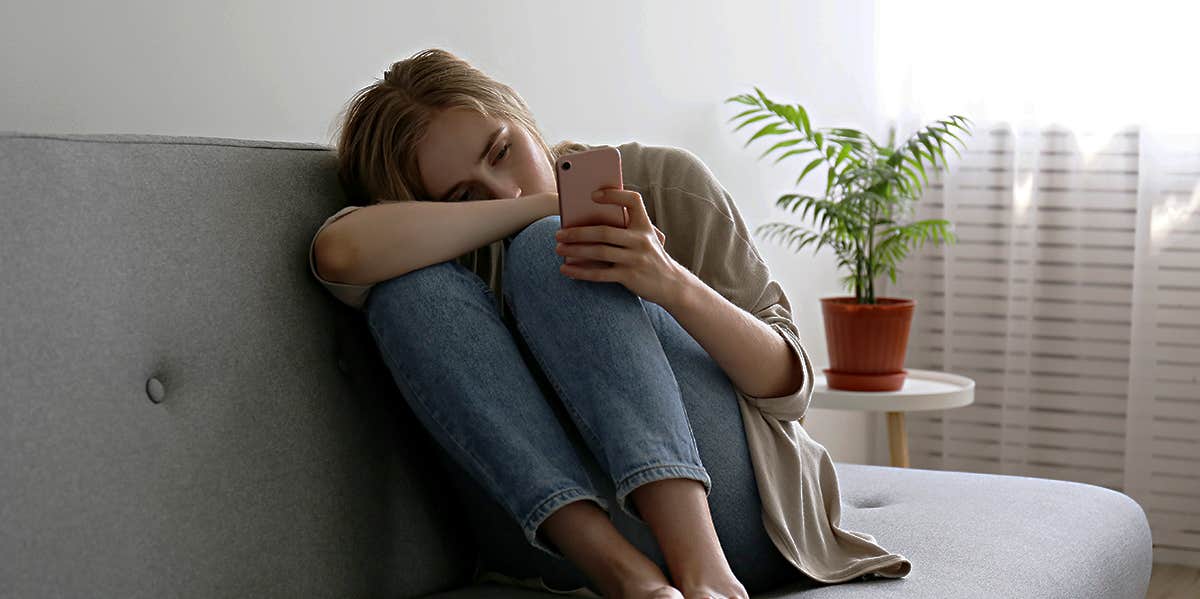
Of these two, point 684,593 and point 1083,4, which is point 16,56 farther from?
point 1083,4

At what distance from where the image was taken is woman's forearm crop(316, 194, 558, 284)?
1.23 meters

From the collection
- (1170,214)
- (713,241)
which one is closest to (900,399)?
(1170,214)

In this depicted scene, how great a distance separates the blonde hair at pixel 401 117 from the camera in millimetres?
1364

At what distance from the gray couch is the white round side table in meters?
0.97

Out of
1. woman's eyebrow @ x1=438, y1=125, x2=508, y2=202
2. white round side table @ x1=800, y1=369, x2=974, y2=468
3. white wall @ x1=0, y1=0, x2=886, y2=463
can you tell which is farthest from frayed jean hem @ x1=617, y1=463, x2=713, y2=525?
white round side table @ x1=800, y1=369, x2=974, y2=468

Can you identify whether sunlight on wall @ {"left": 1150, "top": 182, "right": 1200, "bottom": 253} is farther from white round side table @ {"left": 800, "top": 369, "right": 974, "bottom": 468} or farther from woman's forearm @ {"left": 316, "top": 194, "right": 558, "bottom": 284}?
woman's forearm @ {"left": 316, "top": 194, "right": 558, "bottom": 284}

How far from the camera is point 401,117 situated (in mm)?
1374

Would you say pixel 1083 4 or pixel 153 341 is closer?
pixel 153 341

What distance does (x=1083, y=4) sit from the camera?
3041 millimetres

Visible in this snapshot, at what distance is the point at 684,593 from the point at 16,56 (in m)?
0.82

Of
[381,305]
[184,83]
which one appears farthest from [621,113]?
[381,305]

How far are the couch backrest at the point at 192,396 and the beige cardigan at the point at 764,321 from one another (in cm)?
9

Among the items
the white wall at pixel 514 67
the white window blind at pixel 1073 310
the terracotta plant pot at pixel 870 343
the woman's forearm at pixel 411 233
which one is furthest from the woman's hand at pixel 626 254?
the white window blind at pixel 1073 310

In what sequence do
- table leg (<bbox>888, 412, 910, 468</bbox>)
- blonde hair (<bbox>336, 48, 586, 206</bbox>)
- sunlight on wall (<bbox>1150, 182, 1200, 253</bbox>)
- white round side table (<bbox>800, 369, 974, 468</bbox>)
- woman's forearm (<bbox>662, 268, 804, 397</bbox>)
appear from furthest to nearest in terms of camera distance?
sunlight on wall (<bbox>1150, 182, 1200, 253</bbox>), table leg (<bbox>888, 412, 910, 468</bbox>), white round side table (<bbox>800, 369, 974, 468</bbox>), blonde hair (<bbox>336, 48, 586, 206</bbox>), woman's forearm (<bbox>662, 268, 804, 397</bbox>)
